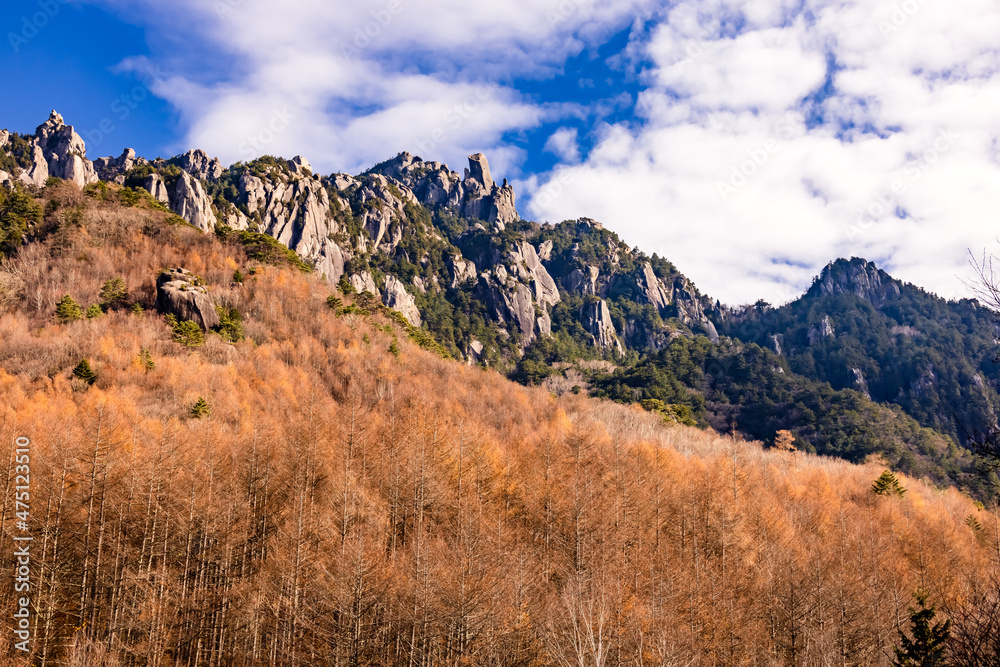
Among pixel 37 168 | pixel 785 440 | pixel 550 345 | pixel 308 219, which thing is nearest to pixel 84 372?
pixel 308 219

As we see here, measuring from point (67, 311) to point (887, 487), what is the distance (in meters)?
98.7

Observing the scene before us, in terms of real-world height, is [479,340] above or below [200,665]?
above

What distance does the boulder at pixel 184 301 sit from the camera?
67188mm

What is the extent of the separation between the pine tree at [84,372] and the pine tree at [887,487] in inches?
3365

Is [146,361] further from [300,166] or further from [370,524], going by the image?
[300,166]

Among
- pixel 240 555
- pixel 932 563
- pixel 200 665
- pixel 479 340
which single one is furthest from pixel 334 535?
pixel 479 340

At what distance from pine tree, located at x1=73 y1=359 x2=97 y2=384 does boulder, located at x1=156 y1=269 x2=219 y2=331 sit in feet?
56.9

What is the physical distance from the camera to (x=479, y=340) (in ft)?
570

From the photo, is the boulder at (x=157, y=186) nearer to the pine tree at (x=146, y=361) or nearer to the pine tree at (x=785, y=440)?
the pine tree at (x=146, y=361)

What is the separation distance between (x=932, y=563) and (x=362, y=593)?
53.8 meters

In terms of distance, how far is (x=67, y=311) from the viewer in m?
60.5

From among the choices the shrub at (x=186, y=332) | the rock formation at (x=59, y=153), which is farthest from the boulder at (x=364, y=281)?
the shrub at (x=186, y=332)

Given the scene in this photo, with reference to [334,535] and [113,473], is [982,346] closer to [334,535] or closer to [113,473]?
[334,535]

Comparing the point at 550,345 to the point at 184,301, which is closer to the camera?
the point at 184,301
